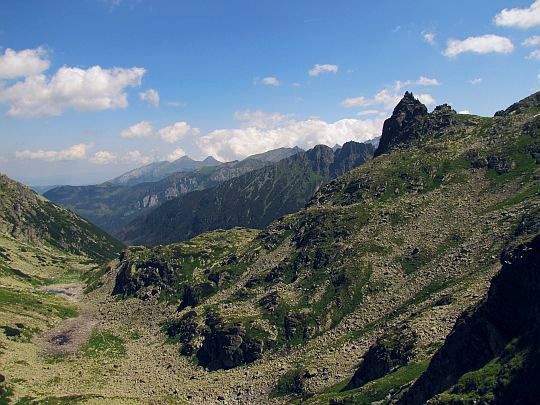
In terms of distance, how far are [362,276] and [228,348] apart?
42.3 metres

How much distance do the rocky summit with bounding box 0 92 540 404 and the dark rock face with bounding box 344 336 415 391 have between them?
0.29 m

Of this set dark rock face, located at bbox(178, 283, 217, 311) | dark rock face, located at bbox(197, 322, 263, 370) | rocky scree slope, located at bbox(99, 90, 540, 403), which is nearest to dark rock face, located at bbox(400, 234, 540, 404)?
→ rocky scree slope, located at bbox(99, 90, 540, 403)

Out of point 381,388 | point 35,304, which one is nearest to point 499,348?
point 381,388

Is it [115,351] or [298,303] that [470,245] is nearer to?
[298,303]

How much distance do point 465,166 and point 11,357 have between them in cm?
15883

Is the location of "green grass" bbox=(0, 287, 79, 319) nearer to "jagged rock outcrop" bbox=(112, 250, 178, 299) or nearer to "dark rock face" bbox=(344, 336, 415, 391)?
"jagged rock outcrop" bbox=(112, 250, 178, 299)

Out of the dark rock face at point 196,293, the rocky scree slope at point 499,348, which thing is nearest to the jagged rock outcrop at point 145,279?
the dark rock face at point 196,293

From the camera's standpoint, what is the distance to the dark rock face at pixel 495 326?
45.8 metres

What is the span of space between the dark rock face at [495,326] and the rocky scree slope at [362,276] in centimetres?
1456

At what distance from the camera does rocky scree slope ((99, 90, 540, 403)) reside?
3548 inches

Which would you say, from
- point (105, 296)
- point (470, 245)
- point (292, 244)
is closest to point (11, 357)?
point (105, 296)

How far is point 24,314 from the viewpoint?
158m

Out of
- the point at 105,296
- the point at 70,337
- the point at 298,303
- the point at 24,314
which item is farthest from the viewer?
the point at 105,296

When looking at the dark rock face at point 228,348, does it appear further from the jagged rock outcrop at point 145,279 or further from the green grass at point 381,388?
the jagged rock outcrop at point 145,279
